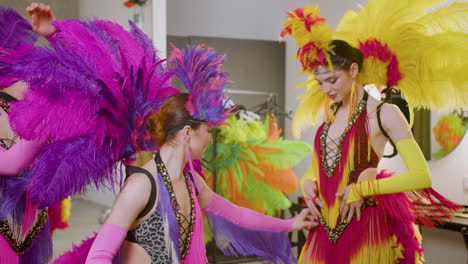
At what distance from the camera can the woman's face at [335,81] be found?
5.77ft

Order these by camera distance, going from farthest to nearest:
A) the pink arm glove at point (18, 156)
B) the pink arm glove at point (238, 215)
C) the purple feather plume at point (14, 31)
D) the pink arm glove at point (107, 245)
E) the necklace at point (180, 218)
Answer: the purple feather plume at point (14, 31) < the pink arm glove at point (238, 215) < the pink arm glove at point (18, 156) < the necklace at point (180, 218) < the pink arm glove at point (107, 245)

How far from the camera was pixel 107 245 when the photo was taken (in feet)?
3.57

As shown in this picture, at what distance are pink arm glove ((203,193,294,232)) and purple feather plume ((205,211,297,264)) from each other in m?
0.01

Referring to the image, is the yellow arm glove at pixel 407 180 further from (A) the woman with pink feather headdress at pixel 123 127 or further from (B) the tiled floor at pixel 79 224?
(B) the tiled floor at pixel 79 224

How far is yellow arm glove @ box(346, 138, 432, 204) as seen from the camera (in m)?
1.62

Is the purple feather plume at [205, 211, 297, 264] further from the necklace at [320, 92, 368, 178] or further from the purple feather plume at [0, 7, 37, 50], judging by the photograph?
the purple feather plume at [0, 7, 37, 50]

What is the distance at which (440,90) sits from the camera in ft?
5.89

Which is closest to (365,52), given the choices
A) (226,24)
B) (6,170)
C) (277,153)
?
(6,170)

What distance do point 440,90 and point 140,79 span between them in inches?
44.9

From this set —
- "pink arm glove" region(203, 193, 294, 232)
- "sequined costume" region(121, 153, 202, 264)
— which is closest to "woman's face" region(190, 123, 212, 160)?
"sequined costume" region(121, 153, 202, 264)

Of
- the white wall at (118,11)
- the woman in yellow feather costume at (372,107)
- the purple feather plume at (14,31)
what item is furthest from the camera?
the white wall at (118,11)

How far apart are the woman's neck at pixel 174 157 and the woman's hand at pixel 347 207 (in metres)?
0.69

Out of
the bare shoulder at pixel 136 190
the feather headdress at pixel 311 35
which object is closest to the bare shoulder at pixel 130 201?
the bare shoulder at pixel 136 190

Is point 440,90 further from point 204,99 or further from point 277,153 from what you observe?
point 277,153
